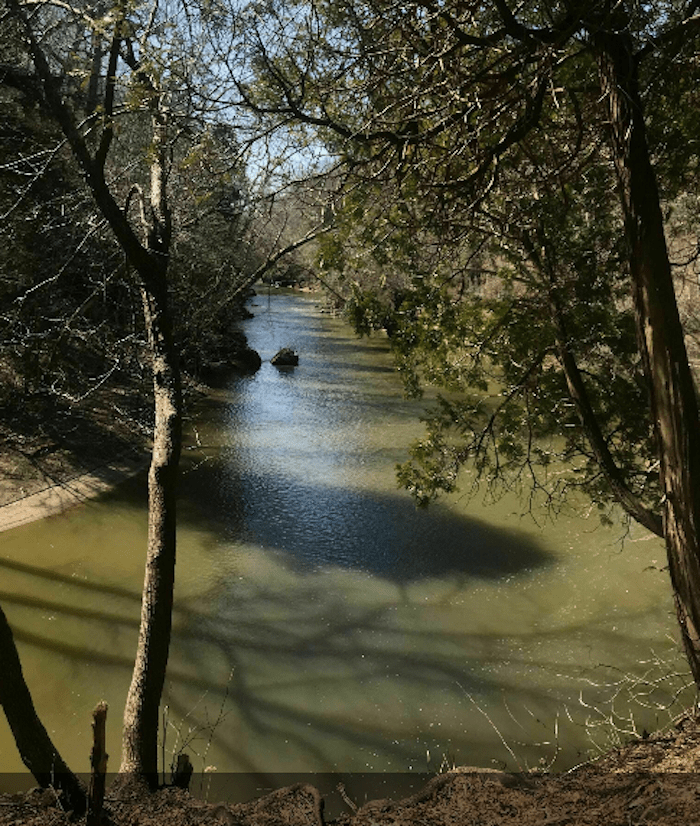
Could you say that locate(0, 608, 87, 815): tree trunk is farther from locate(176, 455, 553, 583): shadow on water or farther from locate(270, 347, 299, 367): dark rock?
locate(270, 347, 299, 367): dark rock

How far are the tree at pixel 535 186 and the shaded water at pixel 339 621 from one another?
2122 millimetres

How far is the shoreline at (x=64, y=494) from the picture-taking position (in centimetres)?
1210

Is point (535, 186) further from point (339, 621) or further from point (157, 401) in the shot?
point (339, 621)

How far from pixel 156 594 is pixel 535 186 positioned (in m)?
4.19

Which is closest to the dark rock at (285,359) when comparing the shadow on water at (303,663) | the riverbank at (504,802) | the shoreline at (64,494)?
the shoreline at (64,494)

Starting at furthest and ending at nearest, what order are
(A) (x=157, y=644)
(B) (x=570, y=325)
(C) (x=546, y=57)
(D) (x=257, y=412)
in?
1. (D) (x=257, y=412)
2. (B) (x=570, y=325)
3. (A) (x=157, y=644)
4. (C) (x=546, y=57)

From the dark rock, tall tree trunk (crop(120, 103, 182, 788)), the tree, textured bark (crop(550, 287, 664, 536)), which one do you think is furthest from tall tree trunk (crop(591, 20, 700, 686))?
the dark rock

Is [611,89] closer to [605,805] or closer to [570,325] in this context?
[570,325]

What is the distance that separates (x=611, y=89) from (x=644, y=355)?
4.89 feet

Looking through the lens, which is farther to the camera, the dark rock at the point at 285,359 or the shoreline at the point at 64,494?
the dark rock at the point at 285,359

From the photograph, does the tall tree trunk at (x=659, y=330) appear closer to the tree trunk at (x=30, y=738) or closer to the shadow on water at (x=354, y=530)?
the tree trunk at (x=30, y=738)

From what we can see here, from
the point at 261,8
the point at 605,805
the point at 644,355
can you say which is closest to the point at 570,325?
the point at 644,355

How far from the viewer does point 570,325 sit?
689 centimetres

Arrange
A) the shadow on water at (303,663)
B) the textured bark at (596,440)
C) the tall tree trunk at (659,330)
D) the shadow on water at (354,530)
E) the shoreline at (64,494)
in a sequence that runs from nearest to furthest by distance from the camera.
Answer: the tall tree trunk at (659,330) → the textured bark at (596,440) → the shadow on water at (303,663) → the shadow on water at (354,530) → the shoreline at (64,494)
